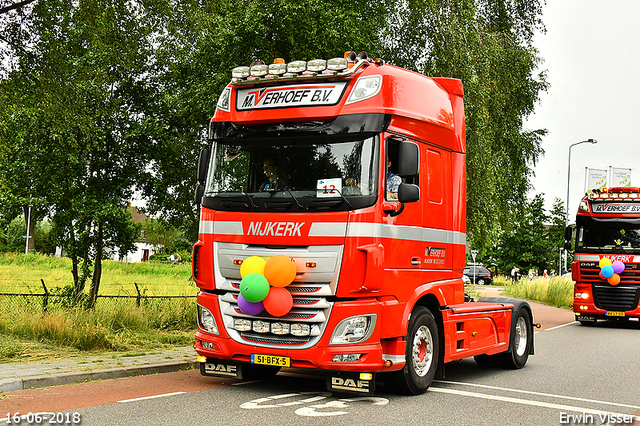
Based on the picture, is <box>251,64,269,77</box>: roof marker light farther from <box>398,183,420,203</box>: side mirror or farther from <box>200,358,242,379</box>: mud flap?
<box>200,358,242,379</box>: mud flap

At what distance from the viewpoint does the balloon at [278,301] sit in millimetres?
7379

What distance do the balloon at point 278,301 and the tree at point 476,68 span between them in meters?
11.2

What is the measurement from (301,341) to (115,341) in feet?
15.3

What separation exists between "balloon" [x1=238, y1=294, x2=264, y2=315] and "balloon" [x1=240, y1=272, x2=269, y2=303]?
0.37ft

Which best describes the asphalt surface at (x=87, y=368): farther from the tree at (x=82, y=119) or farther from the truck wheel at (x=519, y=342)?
the truck wheel at (x=519, y=342)

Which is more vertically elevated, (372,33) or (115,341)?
(372,33)

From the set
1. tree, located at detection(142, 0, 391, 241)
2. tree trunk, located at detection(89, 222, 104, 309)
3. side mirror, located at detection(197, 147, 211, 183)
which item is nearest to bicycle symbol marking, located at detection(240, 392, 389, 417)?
side mirror, located at detection(197, 147, 211, 183)

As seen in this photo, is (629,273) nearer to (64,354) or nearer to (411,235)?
(411,235)

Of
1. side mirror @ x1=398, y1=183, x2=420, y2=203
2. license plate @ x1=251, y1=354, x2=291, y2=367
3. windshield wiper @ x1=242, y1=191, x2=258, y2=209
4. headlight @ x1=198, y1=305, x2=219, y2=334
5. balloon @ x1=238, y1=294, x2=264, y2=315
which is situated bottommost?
license plate @ x1=251, y1=354, x2=291, y2=367

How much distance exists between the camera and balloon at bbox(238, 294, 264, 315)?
24.7 feet

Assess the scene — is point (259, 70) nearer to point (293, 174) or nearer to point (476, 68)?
point (293, 174)

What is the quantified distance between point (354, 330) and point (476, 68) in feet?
40.9

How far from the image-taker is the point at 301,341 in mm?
7473

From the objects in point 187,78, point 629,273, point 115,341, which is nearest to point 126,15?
point 187,78
